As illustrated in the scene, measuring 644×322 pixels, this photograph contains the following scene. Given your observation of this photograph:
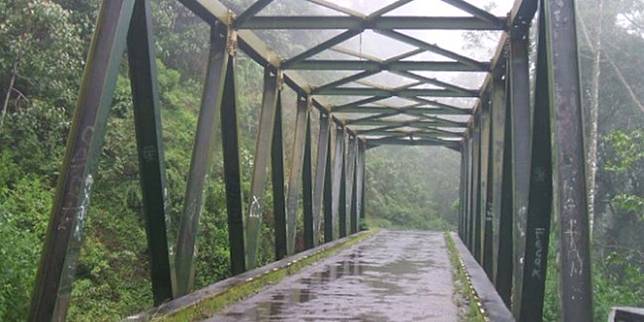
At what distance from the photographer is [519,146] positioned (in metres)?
5.34

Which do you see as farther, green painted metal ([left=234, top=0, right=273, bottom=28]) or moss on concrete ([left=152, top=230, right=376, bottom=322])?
green painted metal ([left=234, top=0, right=273, bottom=28])

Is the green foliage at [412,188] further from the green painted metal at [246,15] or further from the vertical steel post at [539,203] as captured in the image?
the vertical steel post at [539,203]

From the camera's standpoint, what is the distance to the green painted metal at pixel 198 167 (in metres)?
5.31

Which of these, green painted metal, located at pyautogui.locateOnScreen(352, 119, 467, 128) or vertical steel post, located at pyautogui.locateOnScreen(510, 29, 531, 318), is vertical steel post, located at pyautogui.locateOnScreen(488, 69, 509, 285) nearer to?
vertical steel post, located at pyautogui.locateOnScreen(510, 29, 531, 318)

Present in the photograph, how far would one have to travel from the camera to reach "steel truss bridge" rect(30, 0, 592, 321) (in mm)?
3434

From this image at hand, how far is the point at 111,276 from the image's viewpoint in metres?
9.09

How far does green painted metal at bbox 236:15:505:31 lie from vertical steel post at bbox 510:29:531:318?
0.67 m

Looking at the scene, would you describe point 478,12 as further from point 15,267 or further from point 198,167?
point 15,267

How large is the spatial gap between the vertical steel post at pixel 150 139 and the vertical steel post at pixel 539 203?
2607 millimetres

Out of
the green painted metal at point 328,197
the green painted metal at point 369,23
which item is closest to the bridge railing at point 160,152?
the green painted metal at point 369,23

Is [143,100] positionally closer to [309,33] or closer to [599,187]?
[599,187]

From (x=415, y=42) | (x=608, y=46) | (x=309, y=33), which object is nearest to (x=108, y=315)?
(x=415, y=42)

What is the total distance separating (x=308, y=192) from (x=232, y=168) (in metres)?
4.27

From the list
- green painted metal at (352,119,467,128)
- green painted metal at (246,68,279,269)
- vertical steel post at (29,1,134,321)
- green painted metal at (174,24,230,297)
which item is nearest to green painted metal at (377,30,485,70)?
green painted metal at (246,68,279,269)
